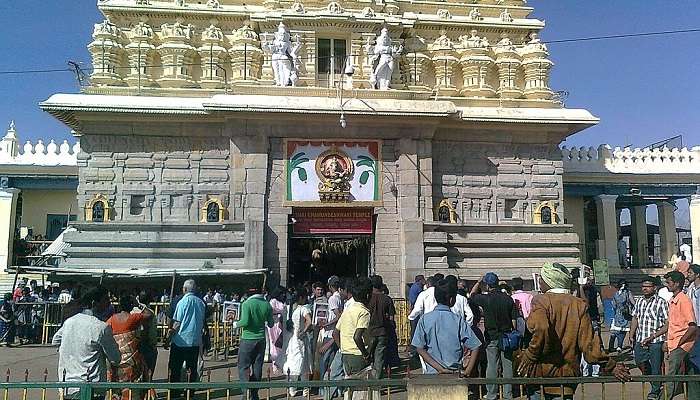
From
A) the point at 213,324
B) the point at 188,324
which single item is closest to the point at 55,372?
the point at 213,324

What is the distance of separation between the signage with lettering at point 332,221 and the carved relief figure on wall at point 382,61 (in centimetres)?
370

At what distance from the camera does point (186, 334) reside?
8.26 m

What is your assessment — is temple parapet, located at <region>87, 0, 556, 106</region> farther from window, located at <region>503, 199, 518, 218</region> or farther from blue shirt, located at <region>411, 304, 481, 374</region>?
blue shirt, located at <region>411, 304, 481, 374</region>

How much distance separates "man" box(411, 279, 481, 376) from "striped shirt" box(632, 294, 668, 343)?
11.4 ft

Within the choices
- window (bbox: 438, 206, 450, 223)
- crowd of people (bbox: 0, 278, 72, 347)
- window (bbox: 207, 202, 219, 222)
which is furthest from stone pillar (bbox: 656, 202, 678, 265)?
crowd of people (bbox: 0, 278, 72, 347)

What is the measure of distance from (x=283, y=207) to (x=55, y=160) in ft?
33.2

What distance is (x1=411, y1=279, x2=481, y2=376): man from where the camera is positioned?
5.97 metres

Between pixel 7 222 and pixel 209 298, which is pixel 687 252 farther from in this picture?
pixel 7 222

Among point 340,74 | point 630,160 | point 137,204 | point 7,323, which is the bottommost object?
point 7,323

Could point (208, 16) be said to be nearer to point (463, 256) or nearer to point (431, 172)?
point (431, 172)

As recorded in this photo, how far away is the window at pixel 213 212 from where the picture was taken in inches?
661

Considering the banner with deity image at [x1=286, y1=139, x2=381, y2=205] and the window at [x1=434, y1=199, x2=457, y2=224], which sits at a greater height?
the banner with deity image at [x1=286, y1=139, x2=381, y2=205]

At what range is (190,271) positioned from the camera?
14.4 m

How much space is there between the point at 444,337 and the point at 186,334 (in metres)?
3.90
